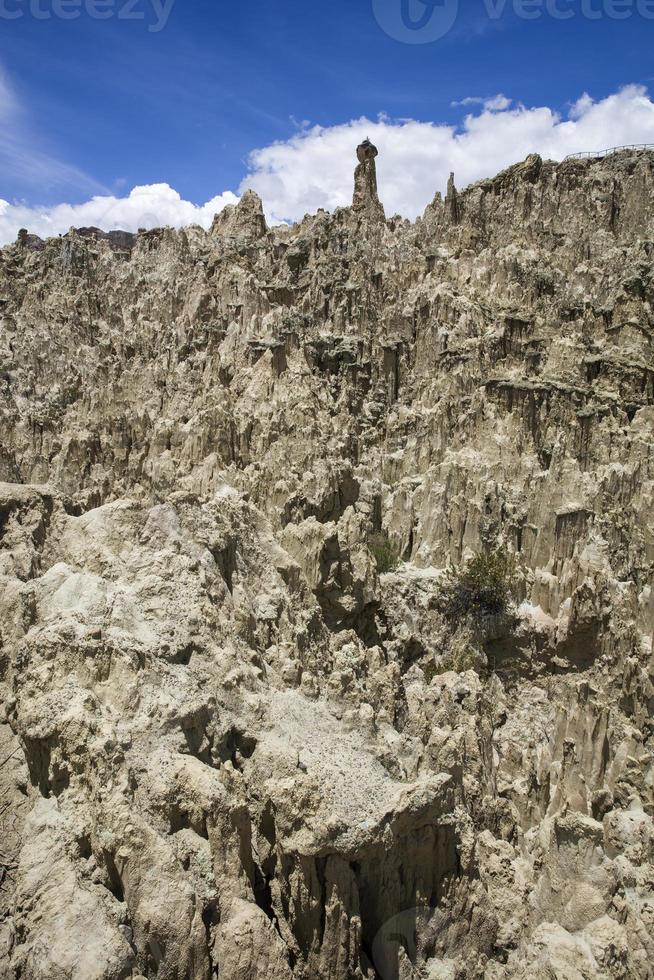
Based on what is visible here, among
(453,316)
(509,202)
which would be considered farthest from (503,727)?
(509,202)

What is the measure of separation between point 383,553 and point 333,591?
4.78 metres

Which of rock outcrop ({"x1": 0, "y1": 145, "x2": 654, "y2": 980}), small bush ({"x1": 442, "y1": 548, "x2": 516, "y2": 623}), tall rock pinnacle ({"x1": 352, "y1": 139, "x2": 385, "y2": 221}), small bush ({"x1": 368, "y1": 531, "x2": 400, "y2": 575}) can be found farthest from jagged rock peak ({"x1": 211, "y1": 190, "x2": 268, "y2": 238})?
small bush ({"x1": 442, "y1": 548, "x2": 516, "y2": 623})

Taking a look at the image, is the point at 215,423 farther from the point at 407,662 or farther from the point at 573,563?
the point at 573,563

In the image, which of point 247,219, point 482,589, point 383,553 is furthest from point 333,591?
point 247,219

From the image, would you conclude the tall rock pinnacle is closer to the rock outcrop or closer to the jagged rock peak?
the rock outcrop

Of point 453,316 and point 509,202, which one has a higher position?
point 509,202

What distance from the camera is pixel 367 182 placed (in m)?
39.9

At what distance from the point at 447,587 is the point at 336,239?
2081cm

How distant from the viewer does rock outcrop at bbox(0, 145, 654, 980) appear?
33.9ft

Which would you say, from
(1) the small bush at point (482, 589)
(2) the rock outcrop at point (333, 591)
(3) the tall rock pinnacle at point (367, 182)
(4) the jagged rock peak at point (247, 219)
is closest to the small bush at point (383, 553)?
(2) the rock outcrop at point (333, 591)

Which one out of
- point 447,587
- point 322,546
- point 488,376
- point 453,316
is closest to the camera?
point 322,546

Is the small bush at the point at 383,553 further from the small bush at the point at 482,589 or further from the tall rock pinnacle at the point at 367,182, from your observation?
the tall rock pinnacle at the point at 367,182

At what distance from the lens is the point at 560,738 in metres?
20.3

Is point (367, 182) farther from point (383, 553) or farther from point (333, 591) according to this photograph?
point (333, 591)
